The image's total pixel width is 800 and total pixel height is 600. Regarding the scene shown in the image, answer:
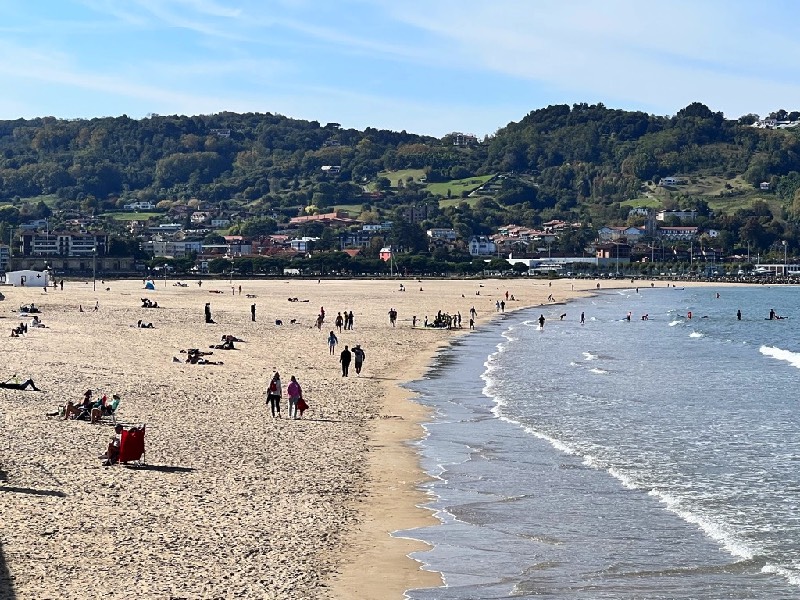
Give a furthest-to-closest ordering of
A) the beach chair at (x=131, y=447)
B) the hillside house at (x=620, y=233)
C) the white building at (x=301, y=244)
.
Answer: the hillside house at (x=620, y=233) → the white building at (x=301, y=244) → the beach chair at (x=131, y=447)

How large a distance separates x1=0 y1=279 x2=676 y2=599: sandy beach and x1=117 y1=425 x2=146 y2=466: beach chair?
232 mm

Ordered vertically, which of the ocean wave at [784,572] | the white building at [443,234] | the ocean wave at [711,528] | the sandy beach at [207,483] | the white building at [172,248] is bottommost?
the ocean wave at [784,572]

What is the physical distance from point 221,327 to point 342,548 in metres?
32.0

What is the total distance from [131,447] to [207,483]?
1.17 meters

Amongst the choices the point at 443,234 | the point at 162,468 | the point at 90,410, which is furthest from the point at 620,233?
the point at 162,468

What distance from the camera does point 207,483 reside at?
14.5m

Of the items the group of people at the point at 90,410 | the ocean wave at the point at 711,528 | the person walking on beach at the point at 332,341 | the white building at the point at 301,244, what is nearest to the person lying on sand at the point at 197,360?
the person walking on beach at the point at 332,341

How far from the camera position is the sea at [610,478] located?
11.8 m

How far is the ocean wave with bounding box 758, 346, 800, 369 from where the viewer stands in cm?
3766

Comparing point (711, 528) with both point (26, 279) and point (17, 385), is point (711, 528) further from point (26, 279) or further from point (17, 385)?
point (26, 279)

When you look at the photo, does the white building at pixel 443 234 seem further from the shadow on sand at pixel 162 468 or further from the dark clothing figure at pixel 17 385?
the shadow on sand at pixel 162 468

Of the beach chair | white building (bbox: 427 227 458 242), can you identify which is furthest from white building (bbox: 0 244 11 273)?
the beach chair

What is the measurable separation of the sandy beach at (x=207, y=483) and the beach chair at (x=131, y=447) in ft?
0.76

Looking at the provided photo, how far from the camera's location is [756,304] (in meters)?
84.2
